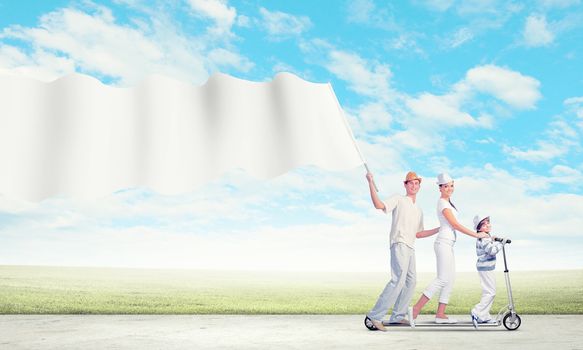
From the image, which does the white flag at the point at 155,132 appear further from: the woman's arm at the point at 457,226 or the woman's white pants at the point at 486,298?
the woman's white pants at the point at 486,298

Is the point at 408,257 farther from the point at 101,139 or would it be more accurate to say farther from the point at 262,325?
the point at 101,139

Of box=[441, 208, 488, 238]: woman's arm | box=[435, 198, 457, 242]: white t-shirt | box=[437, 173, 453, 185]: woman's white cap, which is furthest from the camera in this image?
box=[437, 173, 453, 185]: woman's white cap

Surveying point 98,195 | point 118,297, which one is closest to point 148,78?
point 98,195

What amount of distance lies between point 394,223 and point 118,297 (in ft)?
32.3

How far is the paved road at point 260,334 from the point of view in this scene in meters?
6.92

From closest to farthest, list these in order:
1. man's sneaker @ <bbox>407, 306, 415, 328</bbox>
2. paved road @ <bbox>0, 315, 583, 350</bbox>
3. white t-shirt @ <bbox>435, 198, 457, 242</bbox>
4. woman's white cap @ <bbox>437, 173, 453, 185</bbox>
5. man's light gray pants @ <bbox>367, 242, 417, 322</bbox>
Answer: paved road @ <bbox>0, 315, 583, 350</bbox> → man's light gray pants @ <bbox>367, 242, 417, 322</bbox> → man's sneaker @ <bbox>407, 306, 415, 328</bbox> → white t-shirt @ <bbox>435, 198, 457, 242</bbox> → woman's white cap @ <bbox>437, 173, 453, 185</bbox>

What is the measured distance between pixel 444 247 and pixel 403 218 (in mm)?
715

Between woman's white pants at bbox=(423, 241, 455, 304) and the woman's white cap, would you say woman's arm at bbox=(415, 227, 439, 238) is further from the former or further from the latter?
the woman's white cap

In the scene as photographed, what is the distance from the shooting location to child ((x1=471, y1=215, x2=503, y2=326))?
8281 millimetres

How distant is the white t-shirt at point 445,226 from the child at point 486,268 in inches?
14.5

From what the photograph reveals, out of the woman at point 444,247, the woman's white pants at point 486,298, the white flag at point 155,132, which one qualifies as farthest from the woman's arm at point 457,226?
the white flag at point 155,132

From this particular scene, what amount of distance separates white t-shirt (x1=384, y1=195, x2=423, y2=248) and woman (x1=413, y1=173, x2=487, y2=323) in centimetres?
36

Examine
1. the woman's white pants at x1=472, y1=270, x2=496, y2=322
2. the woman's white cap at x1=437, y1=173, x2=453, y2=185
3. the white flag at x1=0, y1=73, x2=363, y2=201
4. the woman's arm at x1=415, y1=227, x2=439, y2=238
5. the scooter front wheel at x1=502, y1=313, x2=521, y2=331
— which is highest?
the white flag at x1=0, y1=73, x2=363, y2=201

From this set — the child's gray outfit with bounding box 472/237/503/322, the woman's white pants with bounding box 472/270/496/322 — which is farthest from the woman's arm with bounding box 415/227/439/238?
the woman's white pants with bounding box 472/270/496/322
